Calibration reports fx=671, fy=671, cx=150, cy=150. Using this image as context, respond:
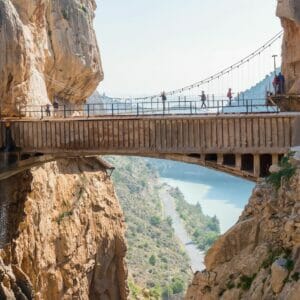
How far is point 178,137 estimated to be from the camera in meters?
21.6

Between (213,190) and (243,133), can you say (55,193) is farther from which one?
(213,190)

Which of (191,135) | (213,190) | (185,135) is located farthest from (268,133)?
(213,190)

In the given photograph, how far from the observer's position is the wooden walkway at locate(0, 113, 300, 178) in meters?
19.9

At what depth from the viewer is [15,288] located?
84.0 ft

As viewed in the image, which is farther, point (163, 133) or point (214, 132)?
point (163, 133)

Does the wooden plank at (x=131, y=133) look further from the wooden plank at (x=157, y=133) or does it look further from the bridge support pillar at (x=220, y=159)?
the bridge support pillar at (x=220, y=159)

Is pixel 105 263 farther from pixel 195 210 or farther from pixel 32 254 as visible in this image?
pixel 195 210

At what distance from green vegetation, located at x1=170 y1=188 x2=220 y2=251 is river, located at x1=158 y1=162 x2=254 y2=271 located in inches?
44.9

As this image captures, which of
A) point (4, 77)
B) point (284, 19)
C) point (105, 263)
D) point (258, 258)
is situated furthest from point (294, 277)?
point (105, 263)

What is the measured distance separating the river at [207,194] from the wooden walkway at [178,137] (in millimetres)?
75463

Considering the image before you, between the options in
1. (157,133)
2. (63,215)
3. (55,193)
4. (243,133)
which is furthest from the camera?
(63,215)

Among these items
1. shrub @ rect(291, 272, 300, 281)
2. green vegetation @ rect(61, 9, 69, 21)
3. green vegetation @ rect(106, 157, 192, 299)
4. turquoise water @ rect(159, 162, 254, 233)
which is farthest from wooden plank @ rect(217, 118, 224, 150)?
turquoise water @ rect(159, 162, 254, 233)

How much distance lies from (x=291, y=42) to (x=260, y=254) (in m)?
11.1

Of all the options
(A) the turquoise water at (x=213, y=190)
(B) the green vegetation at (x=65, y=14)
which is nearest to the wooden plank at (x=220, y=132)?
(B) the green vegetation at (x=65, y=14)
